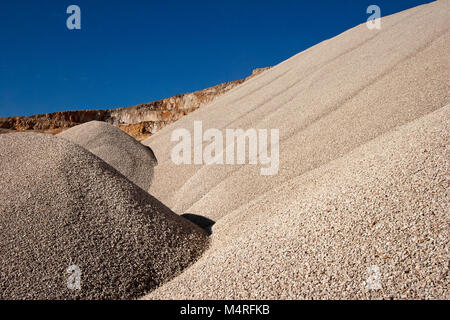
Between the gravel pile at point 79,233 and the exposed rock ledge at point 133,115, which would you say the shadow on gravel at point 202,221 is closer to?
the gravel pile at point 79,233

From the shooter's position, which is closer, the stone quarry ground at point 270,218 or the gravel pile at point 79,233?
the stone quarry ground at point 270,218

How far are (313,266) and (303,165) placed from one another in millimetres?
2550

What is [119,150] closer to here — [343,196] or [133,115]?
[343,196]

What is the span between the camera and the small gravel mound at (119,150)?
7.16 metres

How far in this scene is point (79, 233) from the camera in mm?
2738

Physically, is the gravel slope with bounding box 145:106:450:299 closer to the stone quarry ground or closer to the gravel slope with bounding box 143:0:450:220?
the stone quarry ground

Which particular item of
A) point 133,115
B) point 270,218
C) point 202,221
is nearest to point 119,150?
point 202,221

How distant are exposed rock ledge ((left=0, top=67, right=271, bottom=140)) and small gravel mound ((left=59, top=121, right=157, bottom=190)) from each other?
12.7 meters

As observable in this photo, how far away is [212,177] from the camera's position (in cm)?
537

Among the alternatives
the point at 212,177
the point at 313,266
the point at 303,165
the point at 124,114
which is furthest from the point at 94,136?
the point at 124,114

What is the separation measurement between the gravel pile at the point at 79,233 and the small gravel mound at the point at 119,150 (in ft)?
9.93

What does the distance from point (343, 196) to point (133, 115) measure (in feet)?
89.7

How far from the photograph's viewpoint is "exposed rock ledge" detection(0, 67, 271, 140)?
80.1ft

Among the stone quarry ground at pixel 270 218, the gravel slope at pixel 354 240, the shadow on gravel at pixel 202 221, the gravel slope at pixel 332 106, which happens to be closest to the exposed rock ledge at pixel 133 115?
the gravel slope at pixel 332 106
